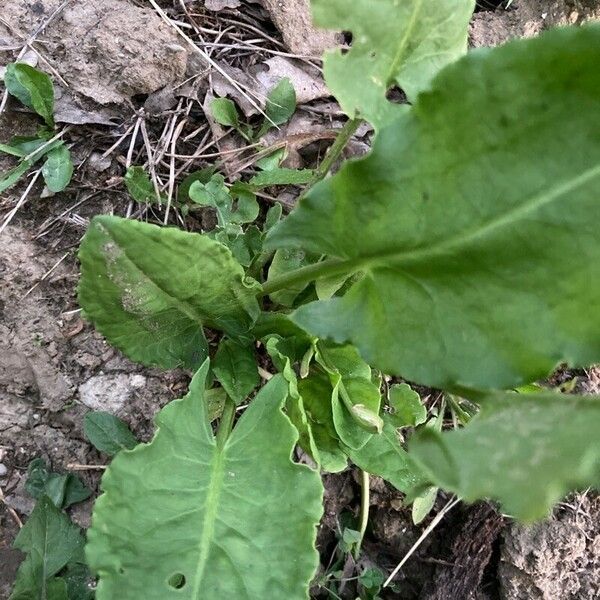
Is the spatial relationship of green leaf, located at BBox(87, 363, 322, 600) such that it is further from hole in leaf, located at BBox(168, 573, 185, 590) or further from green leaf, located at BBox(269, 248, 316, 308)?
green leaf, located at BBox(269, 248, 316, 308)

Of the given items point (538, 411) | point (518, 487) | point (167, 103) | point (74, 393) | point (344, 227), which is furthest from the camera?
point (167, 103)

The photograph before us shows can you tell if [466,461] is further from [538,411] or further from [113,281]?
[113,281]

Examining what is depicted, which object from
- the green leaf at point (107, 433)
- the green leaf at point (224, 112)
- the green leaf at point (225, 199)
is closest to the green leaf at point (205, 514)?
the green leaf at point (107, 433)

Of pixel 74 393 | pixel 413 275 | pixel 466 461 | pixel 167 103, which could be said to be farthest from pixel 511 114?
pixel 74 393

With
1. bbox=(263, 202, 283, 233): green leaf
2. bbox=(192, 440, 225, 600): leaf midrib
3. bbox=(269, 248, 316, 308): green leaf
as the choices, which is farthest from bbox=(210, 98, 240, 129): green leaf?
bbox=(192, 440, 225, 600): leaf midrib

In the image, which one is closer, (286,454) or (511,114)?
(511,114)
